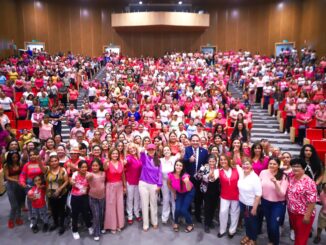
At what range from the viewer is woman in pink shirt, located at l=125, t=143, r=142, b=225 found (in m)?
4.80

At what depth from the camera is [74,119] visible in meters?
8.00

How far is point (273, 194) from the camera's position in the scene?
3.95 m

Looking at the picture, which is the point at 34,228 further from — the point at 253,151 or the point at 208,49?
the point at 208,49

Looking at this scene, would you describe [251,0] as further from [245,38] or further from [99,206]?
[99,206]

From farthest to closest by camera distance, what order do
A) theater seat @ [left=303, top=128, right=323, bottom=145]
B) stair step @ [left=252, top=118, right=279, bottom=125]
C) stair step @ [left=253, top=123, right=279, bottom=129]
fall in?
stair step @ [left=252, top=118, right=279, bottom=125] < stair step @ [left=253, top=123, right=279, bottom=129] < theater seat @ [left=303, top=128, right=323, bottom=145]

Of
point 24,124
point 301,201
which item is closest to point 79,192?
point 301,201

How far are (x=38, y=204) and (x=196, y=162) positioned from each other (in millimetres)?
2613

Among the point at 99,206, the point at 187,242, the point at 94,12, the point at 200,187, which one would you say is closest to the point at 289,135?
the point at 200,187

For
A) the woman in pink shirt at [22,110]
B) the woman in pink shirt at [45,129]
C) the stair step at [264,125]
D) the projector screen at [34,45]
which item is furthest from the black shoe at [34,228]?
the projector screen at [34,45]

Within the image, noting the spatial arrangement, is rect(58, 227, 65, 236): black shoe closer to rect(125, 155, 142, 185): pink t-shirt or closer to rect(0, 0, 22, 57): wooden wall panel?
rect(125, 155, 142, 185): pink t-shirt

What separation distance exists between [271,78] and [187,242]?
9324 millimetres

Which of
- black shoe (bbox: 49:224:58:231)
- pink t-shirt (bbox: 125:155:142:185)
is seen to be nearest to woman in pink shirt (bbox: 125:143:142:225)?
pink t-shirt (bbox: 125:155:142:185)

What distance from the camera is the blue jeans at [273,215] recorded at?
3980 millimetres

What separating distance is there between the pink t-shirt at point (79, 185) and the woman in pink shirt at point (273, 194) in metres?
2.57
